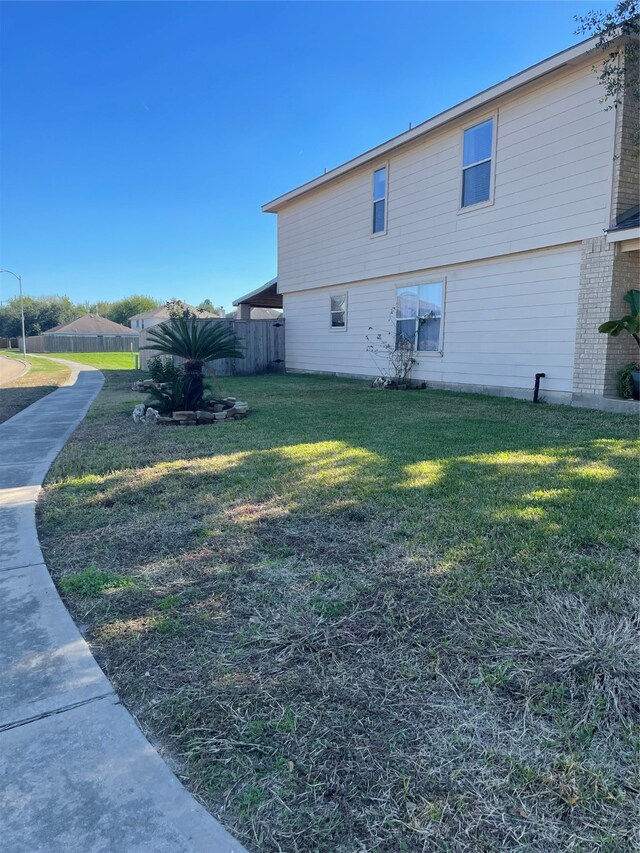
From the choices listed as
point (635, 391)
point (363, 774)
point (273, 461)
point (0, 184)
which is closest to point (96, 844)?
point (363, 774)

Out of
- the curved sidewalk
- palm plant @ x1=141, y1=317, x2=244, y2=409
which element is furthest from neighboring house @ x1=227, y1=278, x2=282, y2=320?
the curved sidewalk

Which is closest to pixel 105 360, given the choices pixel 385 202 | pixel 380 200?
pixel 380 200

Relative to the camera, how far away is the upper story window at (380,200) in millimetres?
13078

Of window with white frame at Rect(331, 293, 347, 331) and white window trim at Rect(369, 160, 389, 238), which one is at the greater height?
white window trim at Rect(369, 160, 389, 238)

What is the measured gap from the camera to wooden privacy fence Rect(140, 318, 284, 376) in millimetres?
17484

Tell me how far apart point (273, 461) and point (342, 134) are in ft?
45.3

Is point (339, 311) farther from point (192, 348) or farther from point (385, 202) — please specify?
point (192, 348)

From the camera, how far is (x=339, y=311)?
15539 millimetres

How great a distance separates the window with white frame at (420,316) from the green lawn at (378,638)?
7239mm

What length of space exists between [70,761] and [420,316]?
1173 centimetres

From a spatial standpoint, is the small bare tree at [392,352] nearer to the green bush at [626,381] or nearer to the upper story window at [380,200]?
the upper story window at [380,200]

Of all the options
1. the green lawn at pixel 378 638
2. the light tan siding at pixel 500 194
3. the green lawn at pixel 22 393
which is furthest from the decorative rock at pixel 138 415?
the light tan siding at pixel 500 194

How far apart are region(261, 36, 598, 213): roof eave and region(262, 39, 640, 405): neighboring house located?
0.03 meters

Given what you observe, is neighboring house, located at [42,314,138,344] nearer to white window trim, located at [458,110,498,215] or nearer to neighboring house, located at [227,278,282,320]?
neighboring house, located at [227,278,282,320]
